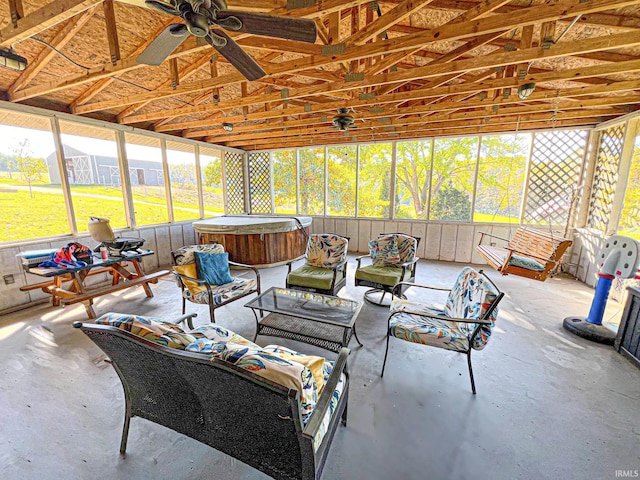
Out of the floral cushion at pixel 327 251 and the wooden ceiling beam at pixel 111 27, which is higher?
the wooden ceiling beam at pixel 111 27

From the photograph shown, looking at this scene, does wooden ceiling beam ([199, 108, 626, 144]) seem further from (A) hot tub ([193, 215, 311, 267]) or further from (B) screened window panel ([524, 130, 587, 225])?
(A) hot tub ([193, 215, 311, 267])

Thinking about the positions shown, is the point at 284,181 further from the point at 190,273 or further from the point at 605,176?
the point at 605,176

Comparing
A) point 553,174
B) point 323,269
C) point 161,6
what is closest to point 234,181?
point 323,269

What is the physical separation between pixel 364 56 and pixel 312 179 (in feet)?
15.4

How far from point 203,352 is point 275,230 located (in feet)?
12.7

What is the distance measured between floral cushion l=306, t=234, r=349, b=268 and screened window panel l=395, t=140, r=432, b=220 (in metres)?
2.94

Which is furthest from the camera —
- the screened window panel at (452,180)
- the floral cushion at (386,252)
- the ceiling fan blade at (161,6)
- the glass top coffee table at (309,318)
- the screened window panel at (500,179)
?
the screened window panel at (452,180)

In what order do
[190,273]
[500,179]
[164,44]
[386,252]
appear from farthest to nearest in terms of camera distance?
[500,179]
[386,252]
[190,273]
[164,44]

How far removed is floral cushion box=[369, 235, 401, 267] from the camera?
3.43 metres

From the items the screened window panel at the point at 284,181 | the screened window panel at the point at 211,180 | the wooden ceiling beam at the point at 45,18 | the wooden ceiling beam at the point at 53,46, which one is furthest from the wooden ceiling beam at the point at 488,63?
the screened window panel at the point at 284,181

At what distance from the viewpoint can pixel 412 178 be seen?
A: 606 cm

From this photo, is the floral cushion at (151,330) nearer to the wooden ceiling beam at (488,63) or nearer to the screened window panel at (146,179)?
the wooden ceiling beam at (488,63)

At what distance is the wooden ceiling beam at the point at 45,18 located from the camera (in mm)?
1633

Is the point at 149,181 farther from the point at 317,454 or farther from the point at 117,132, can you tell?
the point at 317,454
